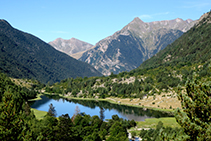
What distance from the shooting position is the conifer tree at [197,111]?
1936 cm

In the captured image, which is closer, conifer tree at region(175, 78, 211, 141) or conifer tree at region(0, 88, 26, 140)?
conifer tree at region(175, 78, 211, 141)

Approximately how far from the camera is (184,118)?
20.0 metres

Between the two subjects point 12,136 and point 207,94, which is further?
point 12,136

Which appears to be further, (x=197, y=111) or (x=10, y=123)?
(x=10, y=123)

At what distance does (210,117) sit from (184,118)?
2.45m

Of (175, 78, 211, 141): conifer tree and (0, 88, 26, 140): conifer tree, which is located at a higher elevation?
(175, 78, 211, 141): conifer tree

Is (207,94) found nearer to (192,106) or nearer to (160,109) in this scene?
(192,106)

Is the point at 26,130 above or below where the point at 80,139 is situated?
above

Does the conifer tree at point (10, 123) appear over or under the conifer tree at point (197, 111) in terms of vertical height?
under

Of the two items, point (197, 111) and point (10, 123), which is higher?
point (197, 111)

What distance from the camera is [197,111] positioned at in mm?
20078

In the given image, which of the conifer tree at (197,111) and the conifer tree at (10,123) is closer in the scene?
the conifer tree at (197,111)

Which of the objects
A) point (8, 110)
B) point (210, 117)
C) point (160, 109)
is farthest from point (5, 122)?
point (160, 109)

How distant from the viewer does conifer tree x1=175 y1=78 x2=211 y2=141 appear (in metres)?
19.4
